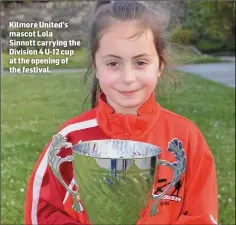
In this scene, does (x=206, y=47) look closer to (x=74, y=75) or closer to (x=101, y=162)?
(x=74, y=75)

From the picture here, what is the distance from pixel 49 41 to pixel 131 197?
0.61 m

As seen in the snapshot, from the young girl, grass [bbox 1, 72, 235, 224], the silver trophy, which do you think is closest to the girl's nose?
the young girl

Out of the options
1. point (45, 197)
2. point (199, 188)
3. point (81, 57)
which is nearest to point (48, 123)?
point (81, 57)

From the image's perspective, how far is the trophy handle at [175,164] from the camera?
1.18 meters

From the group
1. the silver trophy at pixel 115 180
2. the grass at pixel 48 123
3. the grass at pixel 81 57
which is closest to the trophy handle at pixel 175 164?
the silver trophy at pixel 115 180

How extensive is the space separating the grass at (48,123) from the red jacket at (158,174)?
65cm

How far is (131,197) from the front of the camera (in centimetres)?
115

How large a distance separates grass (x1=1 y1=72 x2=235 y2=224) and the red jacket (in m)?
0.65

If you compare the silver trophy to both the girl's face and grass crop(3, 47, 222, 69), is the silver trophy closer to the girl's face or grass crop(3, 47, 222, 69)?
the girl's face

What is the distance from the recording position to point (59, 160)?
46.7 inches

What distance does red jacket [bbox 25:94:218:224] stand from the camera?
4.21 ft

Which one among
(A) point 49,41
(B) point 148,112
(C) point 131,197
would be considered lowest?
(C) point 131,197

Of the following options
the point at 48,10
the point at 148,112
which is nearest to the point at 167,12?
the point at 148,112

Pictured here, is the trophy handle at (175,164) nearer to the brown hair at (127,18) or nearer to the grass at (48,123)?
the brown hair at (127,18)
